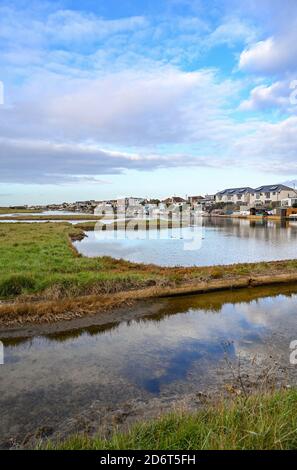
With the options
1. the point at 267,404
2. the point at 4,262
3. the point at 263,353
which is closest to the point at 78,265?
the point at 4,262

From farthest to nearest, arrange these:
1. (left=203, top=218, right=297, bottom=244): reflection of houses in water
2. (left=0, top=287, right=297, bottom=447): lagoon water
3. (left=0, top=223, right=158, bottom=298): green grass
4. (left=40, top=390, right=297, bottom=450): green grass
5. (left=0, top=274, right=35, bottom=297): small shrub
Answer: (left=203, top=218, right=297, bottom=244): reflection of houses in water
(left=0, top=223, right=158, bottom=298): green grass
(left=0, top=274, right=35, bottom=297): small shrub
(left=0, top=287, right=297, bottom=447): lagoon water
(left=40, top=390, right=297, bottom=450): green grass

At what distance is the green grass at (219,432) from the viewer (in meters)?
3.03

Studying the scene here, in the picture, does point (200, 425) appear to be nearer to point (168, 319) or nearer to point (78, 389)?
point (78, 389)

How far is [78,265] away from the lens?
1356 centimetres

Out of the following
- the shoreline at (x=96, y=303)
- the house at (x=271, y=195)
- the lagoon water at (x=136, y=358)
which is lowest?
the lagoon water at (x=136, y=358)

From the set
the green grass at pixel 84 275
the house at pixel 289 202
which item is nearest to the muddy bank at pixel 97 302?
the green grass at pixel 84 275

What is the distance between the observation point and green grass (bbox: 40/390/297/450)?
303 cm

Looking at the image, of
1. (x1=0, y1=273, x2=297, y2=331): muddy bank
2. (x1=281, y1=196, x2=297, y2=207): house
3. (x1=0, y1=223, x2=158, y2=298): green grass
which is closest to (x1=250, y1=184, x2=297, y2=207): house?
(x1=281, y1=196, x2=297, y2=207): house

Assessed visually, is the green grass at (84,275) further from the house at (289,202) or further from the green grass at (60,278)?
the house at (289,202)

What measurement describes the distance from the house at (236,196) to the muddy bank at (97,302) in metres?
82.8

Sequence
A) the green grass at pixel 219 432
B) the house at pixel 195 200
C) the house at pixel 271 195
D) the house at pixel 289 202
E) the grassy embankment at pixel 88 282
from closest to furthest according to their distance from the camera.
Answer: the green grass at pixel 219 432 < the grassy embankment at pixel 88 282 < the house at pixel 289 202 < the house at pixel 271 195 < the house at pixel 195 200

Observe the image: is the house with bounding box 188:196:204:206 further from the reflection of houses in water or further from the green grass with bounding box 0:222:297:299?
Answer: the green grass with bounding box 0:222:297:299

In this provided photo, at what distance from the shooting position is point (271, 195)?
81.2 metres

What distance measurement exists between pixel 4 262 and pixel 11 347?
23.5 ft
